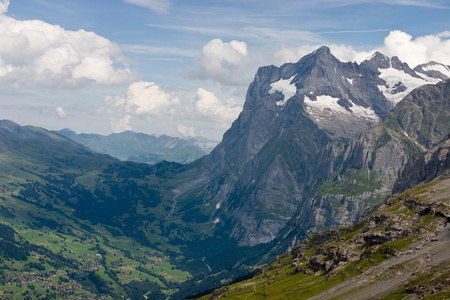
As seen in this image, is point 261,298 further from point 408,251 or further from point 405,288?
point 405,288

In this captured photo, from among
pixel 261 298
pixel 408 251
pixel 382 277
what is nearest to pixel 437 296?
pixel 382 277

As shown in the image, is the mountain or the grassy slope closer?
the mountain

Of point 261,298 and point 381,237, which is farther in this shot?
point 261,298

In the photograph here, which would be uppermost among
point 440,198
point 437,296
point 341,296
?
point 440,198

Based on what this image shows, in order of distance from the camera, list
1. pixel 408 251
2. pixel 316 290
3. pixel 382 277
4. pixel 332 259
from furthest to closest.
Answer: pixel 332 259 < pixel 316 290 < pixel 408 251 < pixel 382 277

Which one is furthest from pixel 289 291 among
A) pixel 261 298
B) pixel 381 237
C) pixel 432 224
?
pixel 432 224

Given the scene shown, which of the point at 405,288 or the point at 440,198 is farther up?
the point at 440,198

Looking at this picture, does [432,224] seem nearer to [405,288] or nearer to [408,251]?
Answer: [408,251]

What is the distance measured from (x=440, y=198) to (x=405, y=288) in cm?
7448

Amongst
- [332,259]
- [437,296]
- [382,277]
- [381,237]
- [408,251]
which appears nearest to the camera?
[437,296]

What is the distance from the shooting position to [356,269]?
541ft

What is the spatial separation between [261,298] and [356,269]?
48710mm

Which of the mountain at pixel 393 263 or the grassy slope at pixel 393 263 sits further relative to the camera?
the grassy slope at pixel 393 263

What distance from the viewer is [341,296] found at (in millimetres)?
146500
